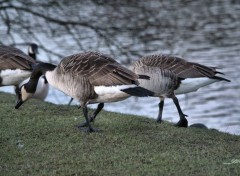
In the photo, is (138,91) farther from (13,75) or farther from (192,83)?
(13,75)

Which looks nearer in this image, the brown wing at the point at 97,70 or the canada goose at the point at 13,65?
the brown wing at the point at 97,70

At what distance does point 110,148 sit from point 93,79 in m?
1.05

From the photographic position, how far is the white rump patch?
9.83m

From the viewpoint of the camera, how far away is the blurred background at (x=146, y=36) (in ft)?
44.6

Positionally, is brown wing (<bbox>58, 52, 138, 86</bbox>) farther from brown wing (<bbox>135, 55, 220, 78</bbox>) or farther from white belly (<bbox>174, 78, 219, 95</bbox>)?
white belly (<bbox>174, 78, 219, 95</bbox>)

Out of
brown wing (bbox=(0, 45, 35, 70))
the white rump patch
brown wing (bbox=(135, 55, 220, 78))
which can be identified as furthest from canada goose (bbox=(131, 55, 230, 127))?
the white rump patch

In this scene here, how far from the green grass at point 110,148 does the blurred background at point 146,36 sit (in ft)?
11.0

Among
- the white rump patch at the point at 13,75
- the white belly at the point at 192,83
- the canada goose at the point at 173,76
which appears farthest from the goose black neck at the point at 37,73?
the white belly at the point at 192,83

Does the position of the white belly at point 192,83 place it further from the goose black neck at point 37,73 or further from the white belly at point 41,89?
the white belly at point 41,89

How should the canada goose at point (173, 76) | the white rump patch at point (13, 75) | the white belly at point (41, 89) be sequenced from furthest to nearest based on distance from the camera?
1. the white belly at point (41, 89)
2. the white rump patch at point (13, 75)
3. the canada goose at point (173, 76)

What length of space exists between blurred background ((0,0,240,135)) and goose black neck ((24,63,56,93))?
4322mm

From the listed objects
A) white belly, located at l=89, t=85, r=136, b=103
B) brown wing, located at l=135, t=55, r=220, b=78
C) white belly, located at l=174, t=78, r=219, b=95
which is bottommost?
white belly, located at l=174, t=78, r=219, b=95

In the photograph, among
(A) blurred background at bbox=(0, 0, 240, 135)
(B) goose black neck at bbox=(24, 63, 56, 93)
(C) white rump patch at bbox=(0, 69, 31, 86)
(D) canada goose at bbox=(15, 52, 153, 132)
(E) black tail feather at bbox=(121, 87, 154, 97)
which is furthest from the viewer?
(A) blurred background at bbox=(0, 0, 240, 135)

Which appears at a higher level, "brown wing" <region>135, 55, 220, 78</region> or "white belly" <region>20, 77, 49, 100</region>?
"brown wing" <region>135, 55, 220, 78</region>
